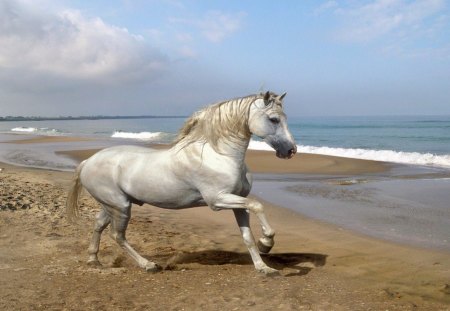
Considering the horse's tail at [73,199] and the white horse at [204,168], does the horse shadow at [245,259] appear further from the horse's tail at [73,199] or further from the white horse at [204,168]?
the horse's tail at [73,199]

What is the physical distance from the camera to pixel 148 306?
416 centimetres

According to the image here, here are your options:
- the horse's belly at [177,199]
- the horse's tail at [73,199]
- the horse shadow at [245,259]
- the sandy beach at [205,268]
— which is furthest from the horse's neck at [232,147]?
the horse's tail at [73,199]

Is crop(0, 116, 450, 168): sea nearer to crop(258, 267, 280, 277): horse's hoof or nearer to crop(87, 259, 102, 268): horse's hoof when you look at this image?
crop(87, 259, 102, 268): horse's hoof

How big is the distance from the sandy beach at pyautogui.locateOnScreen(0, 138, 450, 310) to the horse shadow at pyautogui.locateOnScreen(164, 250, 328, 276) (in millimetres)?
13

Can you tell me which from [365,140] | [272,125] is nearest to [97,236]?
[272,125]

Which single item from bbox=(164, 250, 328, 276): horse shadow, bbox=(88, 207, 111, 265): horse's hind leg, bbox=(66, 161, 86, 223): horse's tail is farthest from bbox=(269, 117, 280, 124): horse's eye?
bbox=(66, 161, 86, 223): horse's tail

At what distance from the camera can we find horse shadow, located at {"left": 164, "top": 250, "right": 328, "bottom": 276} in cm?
558

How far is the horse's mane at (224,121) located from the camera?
4.84 m

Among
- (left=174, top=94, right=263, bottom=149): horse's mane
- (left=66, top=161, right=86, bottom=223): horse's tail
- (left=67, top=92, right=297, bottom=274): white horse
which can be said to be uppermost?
(left=174, top=94, right=263, bottom=149): horse's mane

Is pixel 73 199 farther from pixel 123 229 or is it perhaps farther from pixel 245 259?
pixel 245 259

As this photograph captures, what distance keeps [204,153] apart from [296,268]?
73.2 inches

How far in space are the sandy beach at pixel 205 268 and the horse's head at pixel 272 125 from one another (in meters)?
1.44

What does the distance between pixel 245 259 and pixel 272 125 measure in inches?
83.5

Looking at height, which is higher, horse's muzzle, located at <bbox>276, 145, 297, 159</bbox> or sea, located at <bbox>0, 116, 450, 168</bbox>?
horse's muzzle, located at <bbox>276, 145, 297, 159</bbox>
